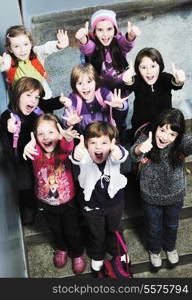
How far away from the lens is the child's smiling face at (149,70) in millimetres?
2223

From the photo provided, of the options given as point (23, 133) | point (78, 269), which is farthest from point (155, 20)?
point (78, 269)

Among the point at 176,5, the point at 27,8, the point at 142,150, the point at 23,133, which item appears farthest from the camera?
the point at 176,5

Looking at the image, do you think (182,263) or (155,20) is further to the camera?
(155,20)

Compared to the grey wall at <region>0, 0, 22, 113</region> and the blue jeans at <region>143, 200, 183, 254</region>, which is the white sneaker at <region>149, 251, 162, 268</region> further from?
the grey wall at <region>0, 0, 22, 113</region>

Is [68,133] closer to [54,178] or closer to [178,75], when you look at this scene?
[54,178]

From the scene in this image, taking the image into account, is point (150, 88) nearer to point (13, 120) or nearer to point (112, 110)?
point (112, 110)

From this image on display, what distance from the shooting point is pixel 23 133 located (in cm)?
221

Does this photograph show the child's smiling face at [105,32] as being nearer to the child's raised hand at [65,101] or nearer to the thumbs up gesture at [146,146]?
the child's raised hand at [65,101]

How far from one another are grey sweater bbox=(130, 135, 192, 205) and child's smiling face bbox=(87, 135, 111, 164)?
125mm

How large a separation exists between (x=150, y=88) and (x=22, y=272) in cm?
107

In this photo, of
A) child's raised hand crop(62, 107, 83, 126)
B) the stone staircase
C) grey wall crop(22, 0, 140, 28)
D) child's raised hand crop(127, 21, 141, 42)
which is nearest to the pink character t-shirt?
child's raised hand crop(62, 107, 83, 126)

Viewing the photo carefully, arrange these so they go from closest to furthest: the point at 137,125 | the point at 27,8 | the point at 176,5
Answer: the point at 137,125, the point at 27,8, the point at 176,5

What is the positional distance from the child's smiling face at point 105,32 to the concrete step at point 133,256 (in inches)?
37.7

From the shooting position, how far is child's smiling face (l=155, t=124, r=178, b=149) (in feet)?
6.73
